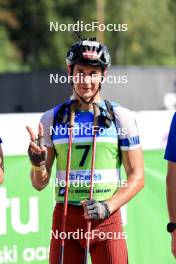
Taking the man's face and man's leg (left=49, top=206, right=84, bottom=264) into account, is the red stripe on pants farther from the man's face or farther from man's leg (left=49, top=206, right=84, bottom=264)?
the man's face

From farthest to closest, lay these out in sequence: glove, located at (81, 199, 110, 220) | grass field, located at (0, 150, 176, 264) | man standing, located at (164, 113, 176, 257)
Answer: grass field, located at (0, 150, 176, 264)
man standing, located at (164, 113, 176, 257)
glove, located at (81, 199, 110, 220)

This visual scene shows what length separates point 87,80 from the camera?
4.84 m

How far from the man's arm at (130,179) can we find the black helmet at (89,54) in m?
0.57

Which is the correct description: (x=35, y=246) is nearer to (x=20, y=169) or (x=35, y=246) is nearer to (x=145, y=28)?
(x=20, y=169)

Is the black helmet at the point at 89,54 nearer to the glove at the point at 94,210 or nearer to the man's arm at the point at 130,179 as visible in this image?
the man's arm at the point at 130,179

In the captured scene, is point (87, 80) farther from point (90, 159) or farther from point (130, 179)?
point (130, 179)

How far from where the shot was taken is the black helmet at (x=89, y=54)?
488 centimetres

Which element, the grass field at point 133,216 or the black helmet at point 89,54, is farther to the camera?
the grass field at point 133,216

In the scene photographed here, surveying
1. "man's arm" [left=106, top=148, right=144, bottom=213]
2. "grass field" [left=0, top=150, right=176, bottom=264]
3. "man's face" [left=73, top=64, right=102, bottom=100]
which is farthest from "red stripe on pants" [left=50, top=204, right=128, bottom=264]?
"grass field" [left=0, top=150, right=176, bottom=264]

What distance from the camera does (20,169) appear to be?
257 inches

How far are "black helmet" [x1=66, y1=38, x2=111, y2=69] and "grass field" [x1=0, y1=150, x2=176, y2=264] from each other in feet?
5.88

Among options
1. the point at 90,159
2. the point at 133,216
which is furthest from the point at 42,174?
the point at 133,216

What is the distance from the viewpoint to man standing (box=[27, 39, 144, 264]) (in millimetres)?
4859

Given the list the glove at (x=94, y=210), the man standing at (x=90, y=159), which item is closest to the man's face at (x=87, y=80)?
the man standing at (x=90, y=159)
